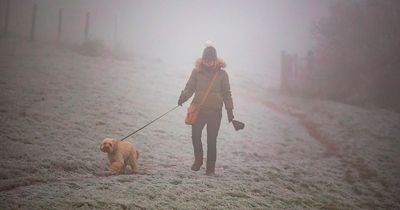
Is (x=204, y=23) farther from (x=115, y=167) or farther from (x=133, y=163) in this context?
(x=115, y=167)

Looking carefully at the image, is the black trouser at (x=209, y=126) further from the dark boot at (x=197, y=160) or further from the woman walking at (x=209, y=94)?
the dark boot at (x=197, y=160)

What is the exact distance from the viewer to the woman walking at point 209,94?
20.6 feet

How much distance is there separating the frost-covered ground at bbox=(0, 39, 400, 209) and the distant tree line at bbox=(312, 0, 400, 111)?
236 centimetres

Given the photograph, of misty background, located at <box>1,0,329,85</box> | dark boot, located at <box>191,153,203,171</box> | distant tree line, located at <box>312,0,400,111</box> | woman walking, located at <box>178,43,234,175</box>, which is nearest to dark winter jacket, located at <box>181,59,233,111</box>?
woman walking, located at <box>178,43,234,175</box>

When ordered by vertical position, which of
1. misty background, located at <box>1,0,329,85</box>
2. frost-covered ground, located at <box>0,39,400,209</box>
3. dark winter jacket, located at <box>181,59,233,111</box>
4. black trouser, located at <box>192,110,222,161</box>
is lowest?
frost-covered ground, located at <box>0,39,400,209</box>

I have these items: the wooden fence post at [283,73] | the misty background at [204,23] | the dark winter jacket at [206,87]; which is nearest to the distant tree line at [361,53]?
the wooden fence post at [283,73]

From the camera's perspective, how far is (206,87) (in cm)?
634

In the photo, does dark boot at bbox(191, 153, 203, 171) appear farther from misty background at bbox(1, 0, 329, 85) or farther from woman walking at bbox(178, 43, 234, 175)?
misty background at bbox(1, 0, 329, 85)

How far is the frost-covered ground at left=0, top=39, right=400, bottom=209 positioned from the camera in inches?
204

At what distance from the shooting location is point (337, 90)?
20141 mm

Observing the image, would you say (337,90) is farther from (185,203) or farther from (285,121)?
(185,203)

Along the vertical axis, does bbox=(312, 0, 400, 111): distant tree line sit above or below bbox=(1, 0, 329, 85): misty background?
below

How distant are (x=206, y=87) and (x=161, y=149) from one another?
262 cm

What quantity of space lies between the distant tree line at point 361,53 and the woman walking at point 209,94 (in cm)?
1490
